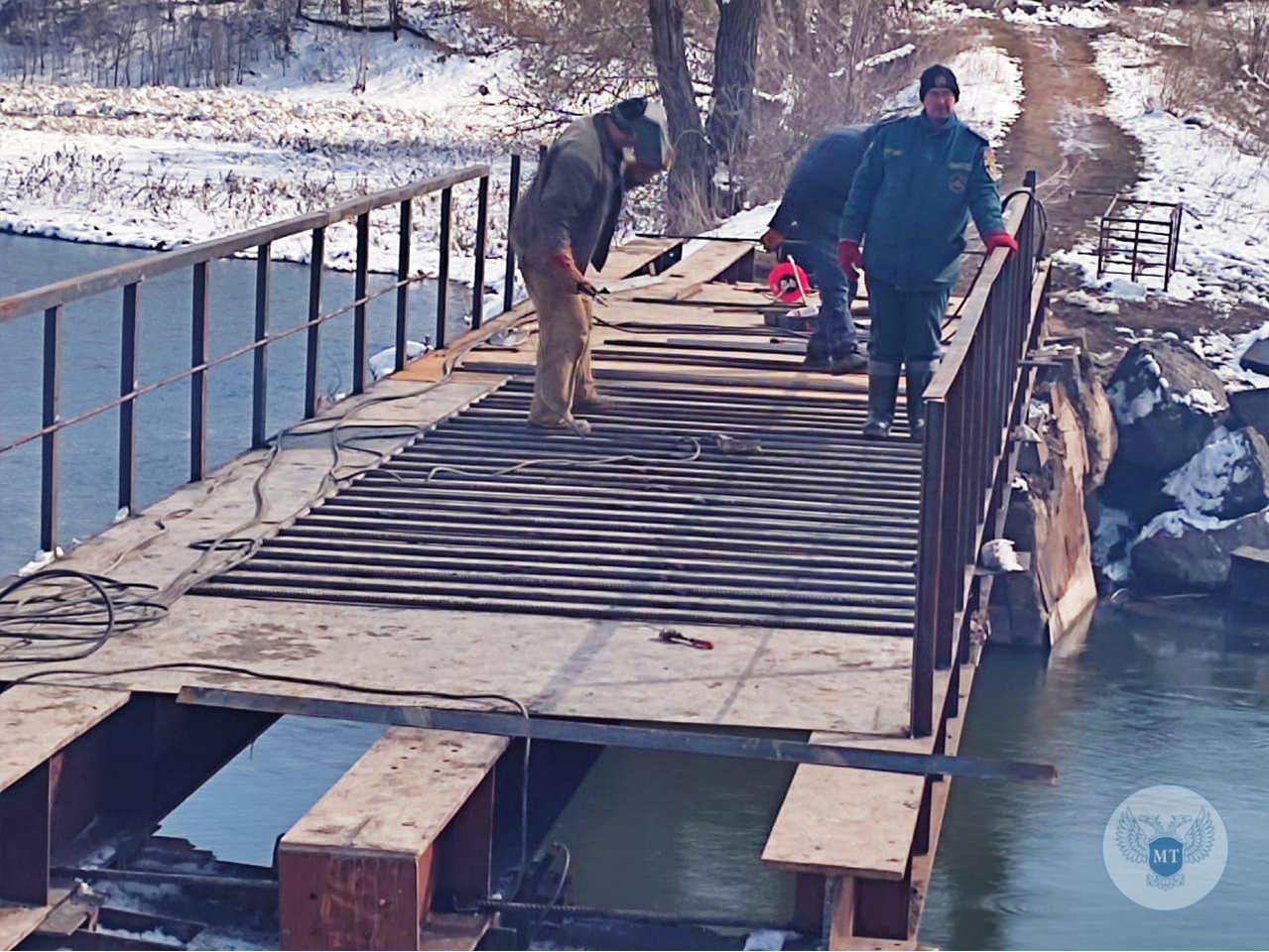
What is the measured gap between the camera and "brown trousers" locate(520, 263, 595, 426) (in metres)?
8.97

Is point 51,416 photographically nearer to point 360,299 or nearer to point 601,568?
point 601,568

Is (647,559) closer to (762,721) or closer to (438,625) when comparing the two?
(438,625)

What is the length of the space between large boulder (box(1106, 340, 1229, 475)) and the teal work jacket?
8044mm

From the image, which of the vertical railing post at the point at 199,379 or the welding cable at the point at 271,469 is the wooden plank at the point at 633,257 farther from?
the vertical railing post at the point at 199,379

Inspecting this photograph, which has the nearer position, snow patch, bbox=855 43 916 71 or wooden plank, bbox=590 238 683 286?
wooden plank, bbox=590 238 683 286

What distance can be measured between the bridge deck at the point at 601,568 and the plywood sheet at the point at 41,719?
14 centimetres

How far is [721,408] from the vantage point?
10109 mm

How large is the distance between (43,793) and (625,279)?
9181 millimetres

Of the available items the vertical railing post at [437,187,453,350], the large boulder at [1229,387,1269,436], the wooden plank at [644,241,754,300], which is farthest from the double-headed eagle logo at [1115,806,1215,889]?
the large boulder at [1229,387,1269,436]

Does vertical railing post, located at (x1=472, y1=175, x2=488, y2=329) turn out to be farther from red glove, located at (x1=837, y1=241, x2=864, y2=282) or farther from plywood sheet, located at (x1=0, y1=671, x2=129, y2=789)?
plywood sheet, located at (x1=0, y1=671, x2=129, y2=789)

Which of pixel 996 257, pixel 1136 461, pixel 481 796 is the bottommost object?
pixel 1136 461

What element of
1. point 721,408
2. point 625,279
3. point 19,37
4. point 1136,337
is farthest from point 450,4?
point 721,408

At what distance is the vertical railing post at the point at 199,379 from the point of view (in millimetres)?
8508

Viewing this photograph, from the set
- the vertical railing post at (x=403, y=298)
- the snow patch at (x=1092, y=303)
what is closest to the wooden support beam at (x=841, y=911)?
the vertical railing post at (x=403, y=298)
